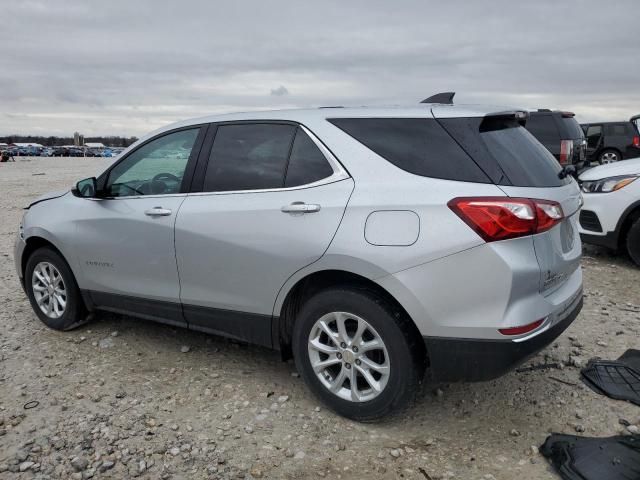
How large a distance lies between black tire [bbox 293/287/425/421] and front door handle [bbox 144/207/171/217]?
125cm

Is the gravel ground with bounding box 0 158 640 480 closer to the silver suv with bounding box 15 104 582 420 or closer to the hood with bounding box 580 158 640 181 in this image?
the silver suv with bounding box 15 104 582 420

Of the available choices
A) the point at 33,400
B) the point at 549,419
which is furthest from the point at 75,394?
the point at 549,419

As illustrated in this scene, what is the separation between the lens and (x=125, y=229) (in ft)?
13.7

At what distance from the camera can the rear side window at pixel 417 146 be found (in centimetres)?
301

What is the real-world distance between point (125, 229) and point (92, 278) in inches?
24.7

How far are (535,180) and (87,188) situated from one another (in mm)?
3343

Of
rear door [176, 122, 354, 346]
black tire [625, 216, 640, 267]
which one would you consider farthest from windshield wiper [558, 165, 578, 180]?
black tire [625, 216, 640, 267]

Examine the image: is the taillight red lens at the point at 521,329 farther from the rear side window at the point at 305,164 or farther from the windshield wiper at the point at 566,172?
the rear side window at the point at 305,164

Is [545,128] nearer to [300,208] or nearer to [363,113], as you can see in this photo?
[363,113]

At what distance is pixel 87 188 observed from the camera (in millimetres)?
4535

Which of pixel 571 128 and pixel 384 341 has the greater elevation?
pixel 571 128

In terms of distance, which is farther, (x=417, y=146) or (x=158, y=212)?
(x=158, y=212)

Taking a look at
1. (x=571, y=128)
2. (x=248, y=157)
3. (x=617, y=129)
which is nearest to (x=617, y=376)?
(x=248, y=157)

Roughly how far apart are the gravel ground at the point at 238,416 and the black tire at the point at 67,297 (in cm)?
13
